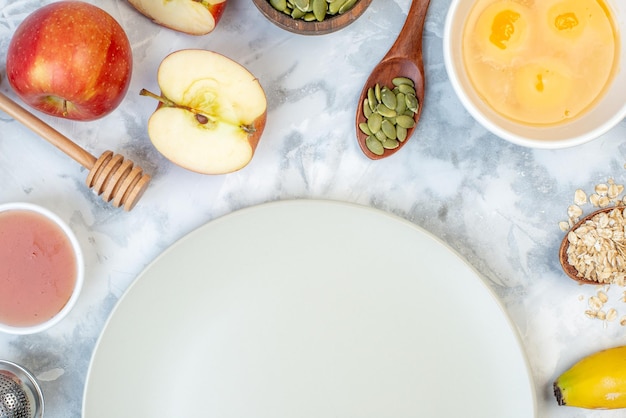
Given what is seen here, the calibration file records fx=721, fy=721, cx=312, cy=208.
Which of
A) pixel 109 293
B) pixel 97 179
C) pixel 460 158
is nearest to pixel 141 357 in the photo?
pixel 109 293

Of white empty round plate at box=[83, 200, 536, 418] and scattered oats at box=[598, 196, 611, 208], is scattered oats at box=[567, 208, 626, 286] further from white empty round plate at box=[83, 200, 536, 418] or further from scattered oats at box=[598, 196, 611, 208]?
white empty round plate at box=[83, 200, 536, 418]

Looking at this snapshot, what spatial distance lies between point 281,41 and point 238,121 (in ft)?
0.44

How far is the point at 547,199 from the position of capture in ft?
2.82

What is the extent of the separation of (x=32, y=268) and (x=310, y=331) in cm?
32

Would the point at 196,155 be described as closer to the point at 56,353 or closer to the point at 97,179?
the point at 97,179

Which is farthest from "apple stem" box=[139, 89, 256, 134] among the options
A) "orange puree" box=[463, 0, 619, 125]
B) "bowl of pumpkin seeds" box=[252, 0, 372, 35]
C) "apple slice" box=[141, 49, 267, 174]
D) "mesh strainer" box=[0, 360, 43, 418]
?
"mesh strainer" box=[0, 360, 43, 418]

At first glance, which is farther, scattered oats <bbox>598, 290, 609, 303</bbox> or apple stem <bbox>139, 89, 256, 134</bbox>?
scattered oats <bbox>598, 290, 609, 303</bbox>

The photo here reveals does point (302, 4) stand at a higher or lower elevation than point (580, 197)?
higher

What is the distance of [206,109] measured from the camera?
0.76 metres

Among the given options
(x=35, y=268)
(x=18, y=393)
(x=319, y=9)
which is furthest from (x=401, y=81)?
(x=18, y=393)

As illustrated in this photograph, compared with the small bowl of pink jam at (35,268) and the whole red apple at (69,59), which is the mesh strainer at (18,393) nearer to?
the small bowl of pink jam at (35,268)

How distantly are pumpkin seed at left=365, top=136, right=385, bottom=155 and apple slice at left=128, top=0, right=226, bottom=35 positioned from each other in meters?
0.21

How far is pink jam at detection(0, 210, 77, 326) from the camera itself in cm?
79

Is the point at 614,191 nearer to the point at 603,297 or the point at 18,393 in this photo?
the point at 603,297
